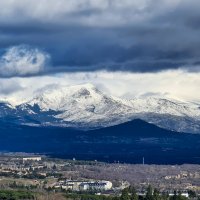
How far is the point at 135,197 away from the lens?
168250mm

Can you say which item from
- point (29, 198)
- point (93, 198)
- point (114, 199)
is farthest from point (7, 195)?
point (114, 199)

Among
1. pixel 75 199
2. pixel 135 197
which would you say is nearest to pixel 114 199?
pixel 135 197

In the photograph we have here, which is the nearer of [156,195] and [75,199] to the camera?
[156,195]

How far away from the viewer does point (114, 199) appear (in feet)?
558

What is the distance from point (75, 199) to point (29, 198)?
1164 cm

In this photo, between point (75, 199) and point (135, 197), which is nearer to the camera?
point (135, 197)

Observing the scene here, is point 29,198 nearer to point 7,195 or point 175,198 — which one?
point 7,195

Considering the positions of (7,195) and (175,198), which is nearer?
(175,198)

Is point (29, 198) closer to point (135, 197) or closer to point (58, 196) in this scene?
point (58, 196)

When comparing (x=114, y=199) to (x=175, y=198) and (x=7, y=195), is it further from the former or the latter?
(x=7, y=195)

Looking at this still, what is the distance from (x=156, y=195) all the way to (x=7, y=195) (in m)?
44.1

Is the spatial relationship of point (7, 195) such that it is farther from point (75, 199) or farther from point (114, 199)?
point (114, 199)

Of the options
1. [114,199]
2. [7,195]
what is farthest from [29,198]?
[114,199]

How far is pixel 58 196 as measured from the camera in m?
199
